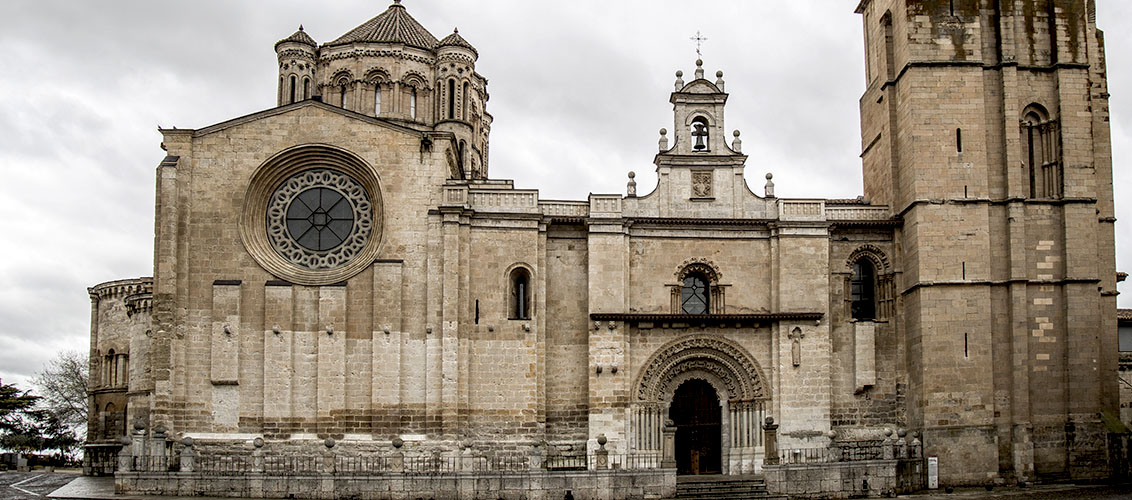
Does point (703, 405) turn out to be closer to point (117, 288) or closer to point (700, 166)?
point (700, 166)

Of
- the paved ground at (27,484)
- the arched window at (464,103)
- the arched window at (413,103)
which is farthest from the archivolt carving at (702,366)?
the paved ground at (27,484)

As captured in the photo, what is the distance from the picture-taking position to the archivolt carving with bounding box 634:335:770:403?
3347 centimetres

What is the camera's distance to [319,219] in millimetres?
33719

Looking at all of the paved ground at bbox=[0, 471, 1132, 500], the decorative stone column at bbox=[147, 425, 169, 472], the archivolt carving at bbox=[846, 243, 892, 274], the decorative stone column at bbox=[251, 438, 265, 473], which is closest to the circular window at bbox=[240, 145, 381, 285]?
the decorative stone column at bbox=[251, 438, 265, 473]

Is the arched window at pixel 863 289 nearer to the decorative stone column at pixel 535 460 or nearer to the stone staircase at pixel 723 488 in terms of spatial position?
the stone staircase at pixel 723 488

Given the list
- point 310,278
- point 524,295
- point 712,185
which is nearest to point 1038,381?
point 712,185

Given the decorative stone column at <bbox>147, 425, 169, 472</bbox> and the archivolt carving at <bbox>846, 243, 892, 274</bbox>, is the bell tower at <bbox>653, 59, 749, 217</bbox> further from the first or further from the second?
the decorative stone column at <bbox>147, 425, 169, 472</bbox>

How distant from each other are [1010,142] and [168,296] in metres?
24.9

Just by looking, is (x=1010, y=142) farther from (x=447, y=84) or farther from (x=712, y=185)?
(x=447, y=84)

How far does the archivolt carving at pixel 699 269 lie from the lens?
3409 cm

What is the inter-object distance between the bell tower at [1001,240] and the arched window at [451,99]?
16.7 m

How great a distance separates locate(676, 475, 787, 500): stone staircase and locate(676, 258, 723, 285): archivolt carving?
5.98 m

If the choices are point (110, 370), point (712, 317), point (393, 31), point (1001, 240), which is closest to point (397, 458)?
point (712, 317)

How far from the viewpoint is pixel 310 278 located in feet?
108
